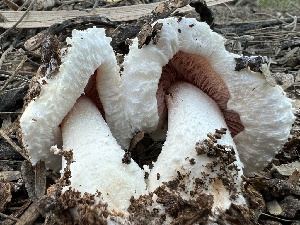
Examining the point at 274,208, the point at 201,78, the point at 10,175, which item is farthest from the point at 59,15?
the point at 274,208

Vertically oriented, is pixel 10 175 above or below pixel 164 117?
below

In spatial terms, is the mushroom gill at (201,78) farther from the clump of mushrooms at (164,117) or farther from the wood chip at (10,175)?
the wood chip at (10,175)

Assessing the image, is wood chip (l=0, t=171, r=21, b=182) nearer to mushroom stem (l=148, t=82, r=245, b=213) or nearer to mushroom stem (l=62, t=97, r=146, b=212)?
mushroom stem (l=62, t=97, r=146, b=212)

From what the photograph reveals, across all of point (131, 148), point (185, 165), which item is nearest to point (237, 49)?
point (131, 148)

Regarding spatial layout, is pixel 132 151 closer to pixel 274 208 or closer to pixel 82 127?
pixel 82 127

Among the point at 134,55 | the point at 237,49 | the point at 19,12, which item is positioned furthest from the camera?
the point at 19,12

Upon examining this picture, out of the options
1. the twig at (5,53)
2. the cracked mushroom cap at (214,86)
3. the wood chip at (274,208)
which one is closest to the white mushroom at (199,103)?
the cracked mushroom cap at (214,86)

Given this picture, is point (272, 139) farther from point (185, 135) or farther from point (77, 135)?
point (77, 135)

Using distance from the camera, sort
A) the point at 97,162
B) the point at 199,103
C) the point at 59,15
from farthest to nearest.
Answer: the point at 59,15
the point at 199,103
the point at 97,162
